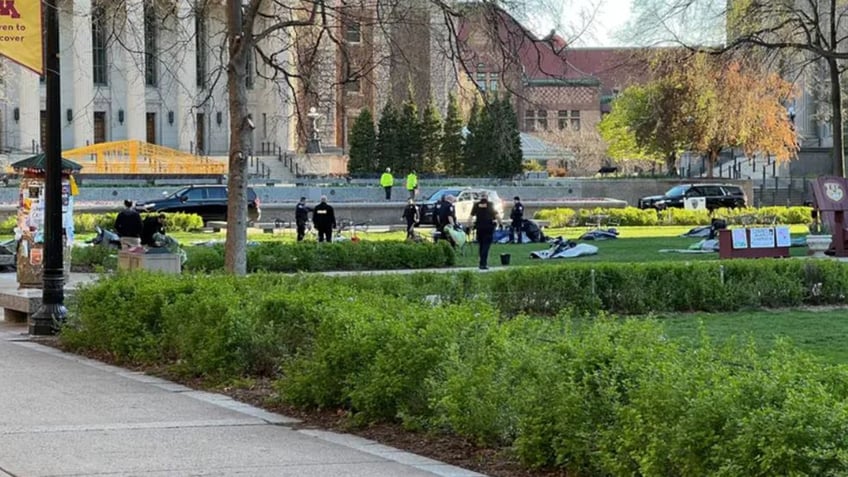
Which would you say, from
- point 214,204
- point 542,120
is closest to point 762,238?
point 214,204

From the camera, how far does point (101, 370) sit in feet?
46.8

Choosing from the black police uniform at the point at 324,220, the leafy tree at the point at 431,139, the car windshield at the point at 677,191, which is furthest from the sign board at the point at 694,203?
the black police uniform at the point at 324,220

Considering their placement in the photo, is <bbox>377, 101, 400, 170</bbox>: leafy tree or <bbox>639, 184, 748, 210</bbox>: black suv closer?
<bbox>639, 184, 748, 210</bbox>: black suv

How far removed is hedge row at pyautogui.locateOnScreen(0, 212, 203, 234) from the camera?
43.1 meters

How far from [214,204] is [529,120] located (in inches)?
2437

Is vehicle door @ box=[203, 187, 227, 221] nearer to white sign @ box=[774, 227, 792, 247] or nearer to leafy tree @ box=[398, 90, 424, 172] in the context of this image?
leafy tree @ box=[398, 90, 424, 172]

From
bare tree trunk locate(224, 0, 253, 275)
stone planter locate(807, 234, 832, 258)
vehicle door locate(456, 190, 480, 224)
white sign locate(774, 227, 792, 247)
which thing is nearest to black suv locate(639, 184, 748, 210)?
vehicle door locate(456, 190, 480, 224)

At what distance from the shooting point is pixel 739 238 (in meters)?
30.3

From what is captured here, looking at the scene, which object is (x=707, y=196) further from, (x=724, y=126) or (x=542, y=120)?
(x=542, y=120)

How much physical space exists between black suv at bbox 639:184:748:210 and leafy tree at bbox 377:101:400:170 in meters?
14.7

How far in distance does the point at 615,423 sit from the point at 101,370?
24.4 feet

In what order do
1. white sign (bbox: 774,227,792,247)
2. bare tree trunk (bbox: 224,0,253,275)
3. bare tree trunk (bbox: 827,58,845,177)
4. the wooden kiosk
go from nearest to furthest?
bare tree trunk (bbox: 224,0,253,275)
white sign (bbox: 774,227,792,247)
the wooden kiosk
bare tree trunk (bbox: 827,58,845,177)

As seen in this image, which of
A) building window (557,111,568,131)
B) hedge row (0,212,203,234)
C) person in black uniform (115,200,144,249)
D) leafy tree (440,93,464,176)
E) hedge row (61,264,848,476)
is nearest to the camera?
hedge row (61,264,848,476)

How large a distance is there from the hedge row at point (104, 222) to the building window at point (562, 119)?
63139mm
